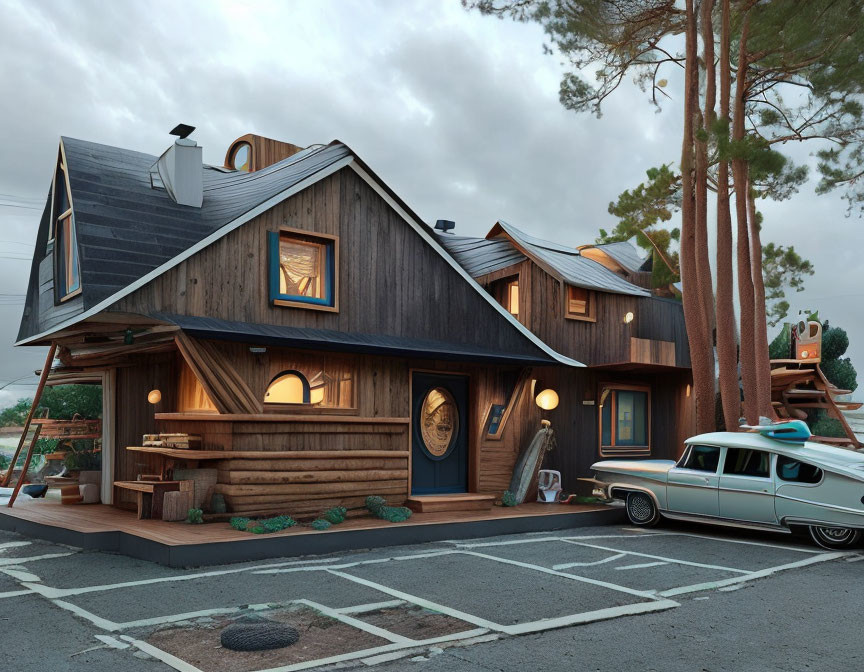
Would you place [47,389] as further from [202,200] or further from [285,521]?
[285,521]

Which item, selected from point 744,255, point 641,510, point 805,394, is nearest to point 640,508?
point 641,510

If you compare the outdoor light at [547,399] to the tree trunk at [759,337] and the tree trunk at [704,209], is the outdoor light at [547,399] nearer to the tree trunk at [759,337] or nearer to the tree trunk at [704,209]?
the tree trunk at [704,209]

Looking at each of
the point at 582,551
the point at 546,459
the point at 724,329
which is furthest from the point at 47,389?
the point at 724,329

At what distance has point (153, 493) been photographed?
11102 millimetres

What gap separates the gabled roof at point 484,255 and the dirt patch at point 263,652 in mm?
12027

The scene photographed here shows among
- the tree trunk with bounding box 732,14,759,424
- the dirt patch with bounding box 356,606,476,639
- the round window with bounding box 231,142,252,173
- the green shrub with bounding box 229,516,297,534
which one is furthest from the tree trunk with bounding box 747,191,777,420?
the round window with bounding box 231,142,252,173

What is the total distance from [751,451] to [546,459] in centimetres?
503

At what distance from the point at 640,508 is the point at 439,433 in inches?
146

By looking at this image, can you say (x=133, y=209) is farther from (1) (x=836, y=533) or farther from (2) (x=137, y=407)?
(1) (x=836, y=533)

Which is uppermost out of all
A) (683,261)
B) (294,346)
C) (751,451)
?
(683,261)

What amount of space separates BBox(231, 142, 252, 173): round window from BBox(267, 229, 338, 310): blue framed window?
593 centimetres

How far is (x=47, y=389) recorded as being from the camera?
1966 centimetres

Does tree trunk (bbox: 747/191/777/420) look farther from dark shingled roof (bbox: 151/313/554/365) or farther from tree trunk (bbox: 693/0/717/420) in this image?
dark shingled roof (bbox: 151/313/554/365)

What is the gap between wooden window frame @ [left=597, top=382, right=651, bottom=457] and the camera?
17062 mm
